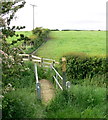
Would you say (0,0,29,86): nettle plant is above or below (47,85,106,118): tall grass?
above

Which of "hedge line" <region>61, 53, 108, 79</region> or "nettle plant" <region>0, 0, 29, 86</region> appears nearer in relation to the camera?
"nettle plant" <region>0, 0, 29, 86</region>

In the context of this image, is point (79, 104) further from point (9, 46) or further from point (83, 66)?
point (83, 66)

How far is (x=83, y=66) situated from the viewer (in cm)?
1288

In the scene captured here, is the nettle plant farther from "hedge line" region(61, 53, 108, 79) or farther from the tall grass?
"hedge line" region(61, 53, 108, 79)

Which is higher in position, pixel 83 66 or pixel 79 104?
pixel 83 66

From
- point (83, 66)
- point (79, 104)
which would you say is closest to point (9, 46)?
point (79, 104)

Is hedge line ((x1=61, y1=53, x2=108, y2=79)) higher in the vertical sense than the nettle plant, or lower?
lower

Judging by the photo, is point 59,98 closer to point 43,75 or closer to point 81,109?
point 81,109

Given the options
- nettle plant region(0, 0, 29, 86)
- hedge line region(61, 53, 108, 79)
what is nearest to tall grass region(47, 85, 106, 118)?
nettle plant region(0, 0, 29, 86)

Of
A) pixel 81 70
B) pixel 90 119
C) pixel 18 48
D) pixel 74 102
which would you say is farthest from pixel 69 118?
pixel 81 70

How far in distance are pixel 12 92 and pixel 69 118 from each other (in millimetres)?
1390

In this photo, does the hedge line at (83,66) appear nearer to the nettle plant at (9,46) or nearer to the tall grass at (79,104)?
the tall grass at (79,104)

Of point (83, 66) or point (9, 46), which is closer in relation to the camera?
point (9, 46)

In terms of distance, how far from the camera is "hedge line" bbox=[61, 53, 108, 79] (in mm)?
12805
